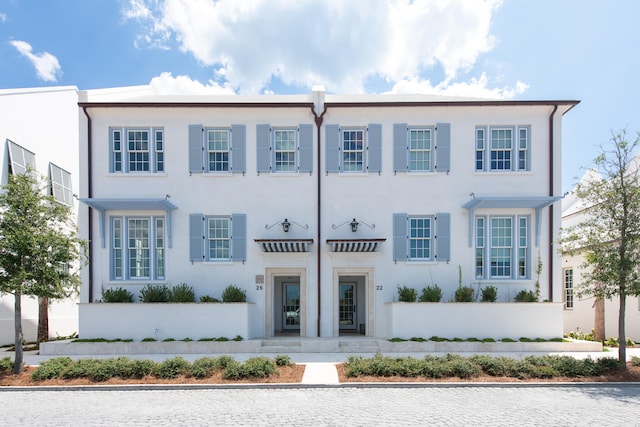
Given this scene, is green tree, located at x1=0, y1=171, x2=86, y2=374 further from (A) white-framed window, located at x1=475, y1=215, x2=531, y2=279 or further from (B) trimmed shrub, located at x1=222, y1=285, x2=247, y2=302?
(A) white-framed window, located at x1=475, y1=215, x2=531, y2=279

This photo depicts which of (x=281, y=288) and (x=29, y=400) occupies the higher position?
(x=281, y=288)

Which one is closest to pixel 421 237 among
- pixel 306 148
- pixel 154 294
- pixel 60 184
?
pixel 306 148

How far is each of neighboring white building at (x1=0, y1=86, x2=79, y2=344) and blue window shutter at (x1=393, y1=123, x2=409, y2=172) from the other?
1486 cm

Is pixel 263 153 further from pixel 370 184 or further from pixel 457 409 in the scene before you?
pixel 457 409

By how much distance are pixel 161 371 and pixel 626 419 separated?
10321mm

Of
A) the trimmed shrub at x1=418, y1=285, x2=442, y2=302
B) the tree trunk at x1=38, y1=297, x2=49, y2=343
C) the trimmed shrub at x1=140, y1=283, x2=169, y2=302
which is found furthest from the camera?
the tree trunk at x1=38, y1=297, x2=49, y2=343

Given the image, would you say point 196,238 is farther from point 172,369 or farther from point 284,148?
point 172,369

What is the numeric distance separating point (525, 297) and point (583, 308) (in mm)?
8325

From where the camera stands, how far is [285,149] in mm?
16938

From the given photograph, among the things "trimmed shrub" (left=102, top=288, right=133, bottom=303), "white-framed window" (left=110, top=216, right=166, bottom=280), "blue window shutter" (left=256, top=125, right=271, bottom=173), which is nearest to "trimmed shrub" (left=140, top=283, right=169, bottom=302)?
"trimmed shrub" (left=102, top=288, right=133, bottom=303)

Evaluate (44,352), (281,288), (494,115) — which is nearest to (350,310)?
(281,288)

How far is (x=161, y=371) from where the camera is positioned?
36.4 feet

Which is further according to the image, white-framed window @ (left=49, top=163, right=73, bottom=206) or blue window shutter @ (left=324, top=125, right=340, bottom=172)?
white-framed window @ (left=49, top=163, right=73, bottom=206)

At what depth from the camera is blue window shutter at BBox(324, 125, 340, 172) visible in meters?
16.7
